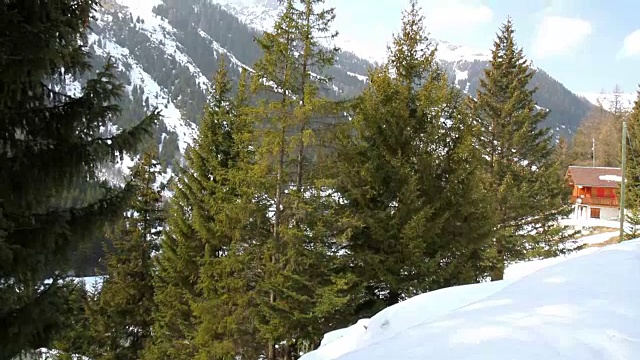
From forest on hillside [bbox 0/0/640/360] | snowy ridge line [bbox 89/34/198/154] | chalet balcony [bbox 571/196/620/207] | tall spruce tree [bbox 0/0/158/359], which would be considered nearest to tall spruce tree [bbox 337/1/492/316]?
forest on hillside [bbox 0/0/640/360]

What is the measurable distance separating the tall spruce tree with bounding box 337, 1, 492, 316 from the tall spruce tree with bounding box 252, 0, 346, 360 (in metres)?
0.75

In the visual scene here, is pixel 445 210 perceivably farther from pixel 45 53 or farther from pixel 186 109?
pixel 186 109

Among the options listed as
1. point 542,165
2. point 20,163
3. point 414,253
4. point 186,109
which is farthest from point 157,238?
point 186,109

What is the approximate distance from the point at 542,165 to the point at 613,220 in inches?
1211

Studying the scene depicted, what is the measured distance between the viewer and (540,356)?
2.98 metres

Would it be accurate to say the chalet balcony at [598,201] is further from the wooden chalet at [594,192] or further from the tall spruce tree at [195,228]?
the tall spruce tree at [195,228]

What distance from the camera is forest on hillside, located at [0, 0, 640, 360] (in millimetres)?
4961

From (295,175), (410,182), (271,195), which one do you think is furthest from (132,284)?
(410,182)

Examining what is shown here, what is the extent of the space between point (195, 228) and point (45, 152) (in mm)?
8015

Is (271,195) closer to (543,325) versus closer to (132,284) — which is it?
(543,325)

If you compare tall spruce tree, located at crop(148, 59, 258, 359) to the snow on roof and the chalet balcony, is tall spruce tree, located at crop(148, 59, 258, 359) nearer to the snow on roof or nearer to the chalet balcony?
the snow on roof

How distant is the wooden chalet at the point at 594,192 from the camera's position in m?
42.8

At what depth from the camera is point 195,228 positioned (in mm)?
12703

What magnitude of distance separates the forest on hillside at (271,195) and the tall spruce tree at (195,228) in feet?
0.21
